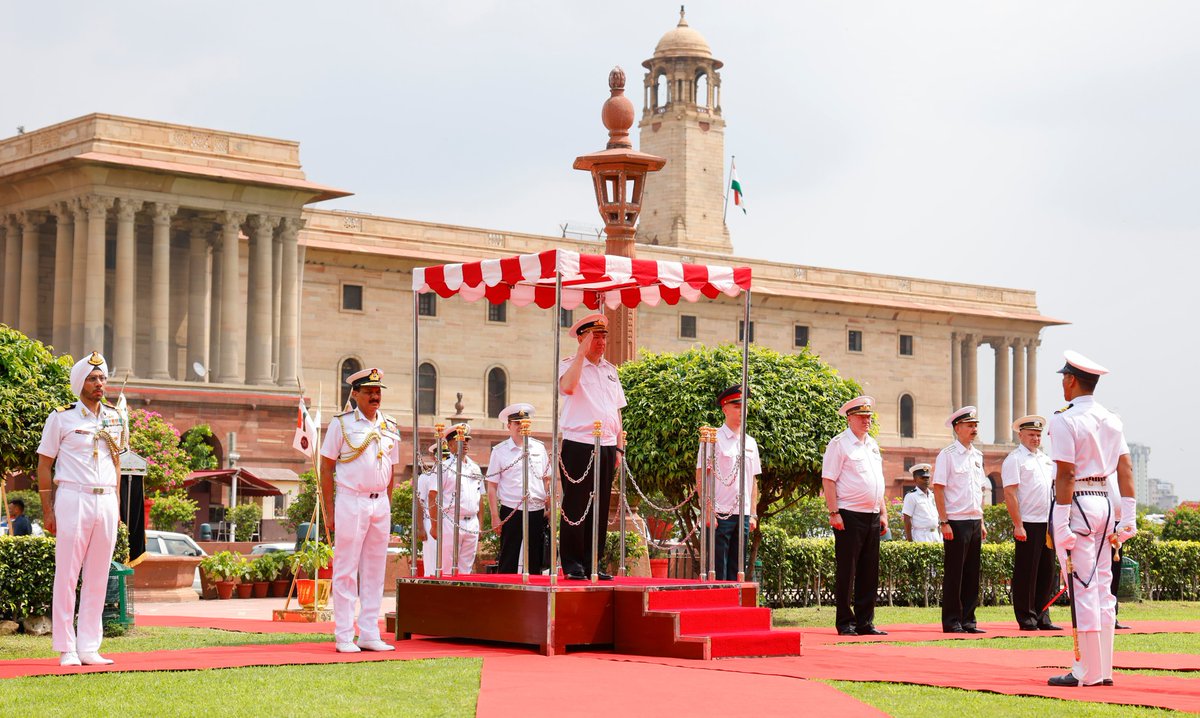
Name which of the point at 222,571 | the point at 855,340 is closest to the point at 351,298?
the point at 855,340

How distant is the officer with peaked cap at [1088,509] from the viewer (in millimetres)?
9938

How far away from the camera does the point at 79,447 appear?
11.1 m

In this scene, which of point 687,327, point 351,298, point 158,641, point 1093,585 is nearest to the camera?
point 1093,585

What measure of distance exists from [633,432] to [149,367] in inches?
1455

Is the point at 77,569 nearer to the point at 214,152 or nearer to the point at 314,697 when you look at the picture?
the point at 314,697

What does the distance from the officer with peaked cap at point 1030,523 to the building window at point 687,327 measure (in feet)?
175

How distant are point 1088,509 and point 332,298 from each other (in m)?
52.2

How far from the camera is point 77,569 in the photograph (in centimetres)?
1105

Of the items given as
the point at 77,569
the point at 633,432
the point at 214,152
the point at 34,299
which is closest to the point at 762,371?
the point at 633,432

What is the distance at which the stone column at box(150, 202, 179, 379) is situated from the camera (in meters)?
51.5

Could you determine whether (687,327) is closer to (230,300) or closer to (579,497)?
(230,300)

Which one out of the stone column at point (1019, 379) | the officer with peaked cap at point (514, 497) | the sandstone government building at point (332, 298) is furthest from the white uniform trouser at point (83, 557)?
the stone column at point (1019, 379)

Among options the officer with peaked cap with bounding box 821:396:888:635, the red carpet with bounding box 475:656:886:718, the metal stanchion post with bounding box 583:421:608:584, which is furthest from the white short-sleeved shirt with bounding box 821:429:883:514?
the red carpet with bounding box 475:656:886:718

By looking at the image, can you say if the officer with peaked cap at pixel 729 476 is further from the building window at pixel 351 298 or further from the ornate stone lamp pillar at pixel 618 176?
the building window at pixel 351 298
